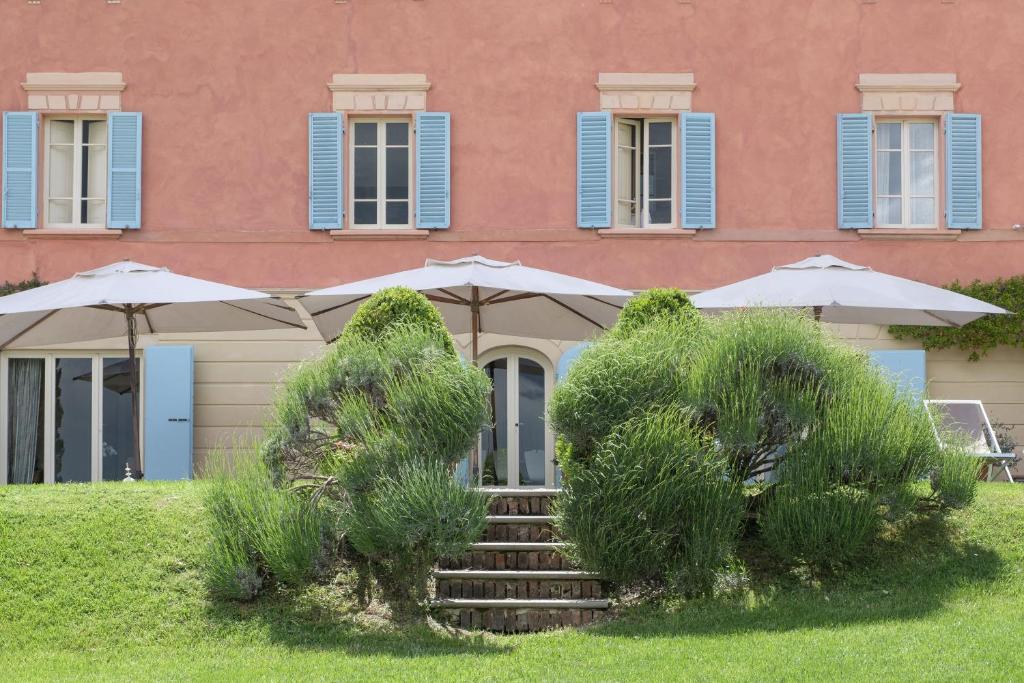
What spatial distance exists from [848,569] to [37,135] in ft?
35.9

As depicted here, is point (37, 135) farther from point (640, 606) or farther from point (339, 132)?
point (640, 606)

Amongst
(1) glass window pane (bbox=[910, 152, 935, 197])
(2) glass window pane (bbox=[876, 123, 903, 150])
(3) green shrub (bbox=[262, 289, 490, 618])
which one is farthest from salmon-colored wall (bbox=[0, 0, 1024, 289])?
(3) green shrub (bbox=[262, 289, 490, 618])

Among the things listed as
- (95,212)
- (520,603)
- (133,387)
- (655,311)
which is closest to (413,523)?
(520,603)

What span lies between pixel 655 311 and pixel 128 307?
16.5 ft

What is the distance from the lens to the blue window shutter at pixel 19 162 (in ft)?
54.7

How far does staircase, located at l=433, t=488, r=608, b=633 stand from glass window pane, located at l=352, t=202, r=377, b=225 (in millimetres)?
6531

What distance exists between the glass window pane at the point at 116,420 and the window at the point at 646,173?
5925 millimetres

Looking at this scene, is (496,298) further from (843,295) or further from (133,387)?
(133,387)

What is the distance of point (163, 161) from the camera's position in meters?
16.7

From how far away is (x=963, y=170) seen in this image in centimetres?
1681

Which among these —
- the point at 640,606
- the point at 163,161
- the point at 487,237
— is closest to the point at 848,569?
the point at 640,606

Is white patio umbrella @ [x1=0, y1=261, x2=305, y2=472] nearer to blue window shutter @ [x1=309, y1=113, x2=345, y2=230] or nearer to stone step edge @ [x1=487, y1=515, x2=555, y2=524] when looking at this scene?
blue window shutter @ [x1=309, y1=113, x2=345, y2=230]

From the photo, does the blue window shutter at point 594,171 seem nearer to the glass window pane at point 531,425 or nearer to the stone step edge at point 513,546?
the glass window pane at point 531,425

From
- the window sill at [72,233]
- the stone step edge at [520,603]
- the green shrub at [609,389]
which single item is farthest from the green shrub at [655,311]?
the window sill at [72,233]
